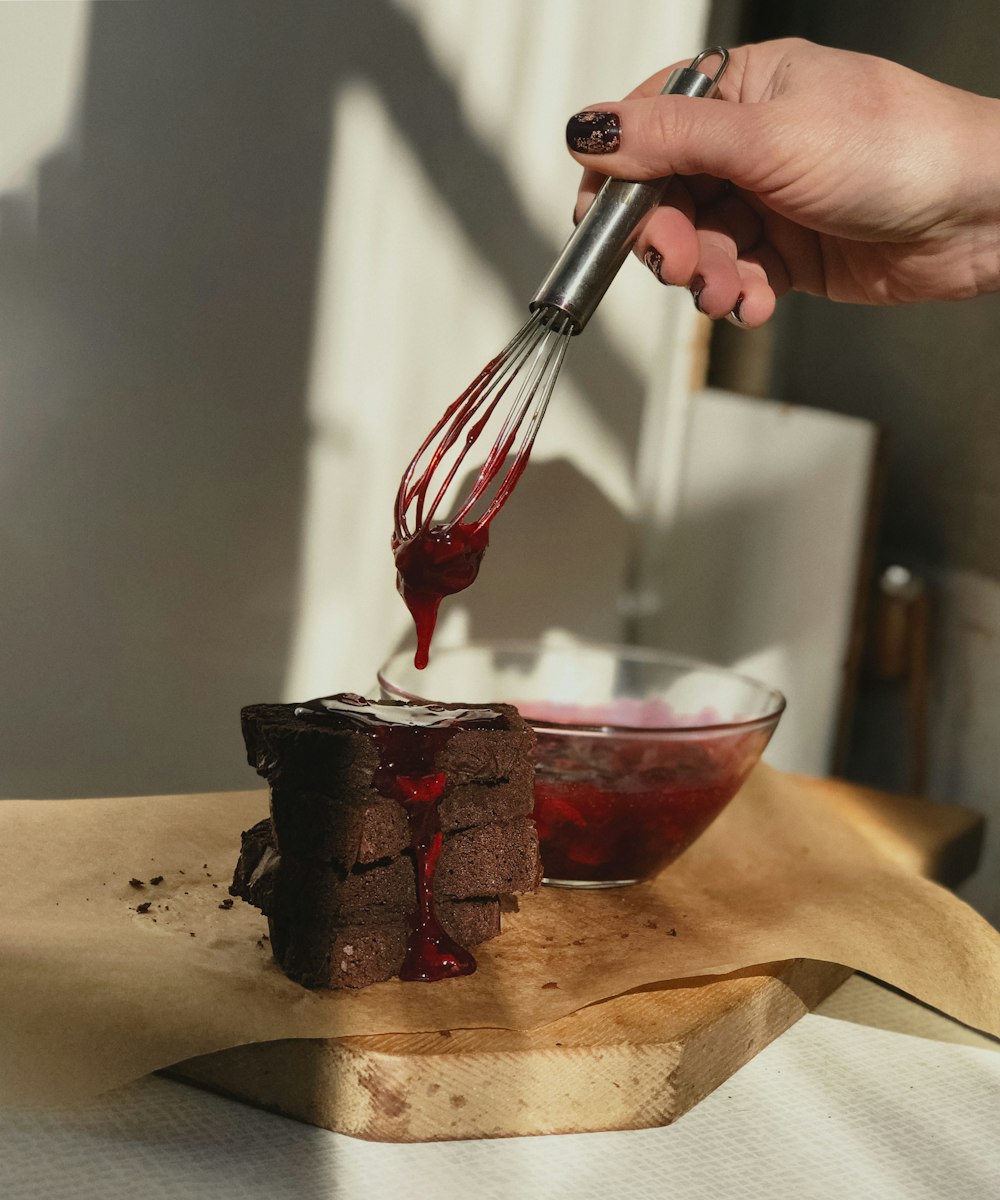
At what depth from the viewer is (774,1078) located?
36.7 inches

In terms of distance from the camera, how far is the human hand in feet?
3.50

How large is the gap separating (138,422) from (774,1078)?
97cm

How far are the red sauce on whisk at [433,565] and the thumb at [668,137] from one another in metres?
0.32

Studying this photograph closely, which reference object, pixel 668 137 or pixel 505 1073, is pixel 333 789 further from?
pixel 668 137

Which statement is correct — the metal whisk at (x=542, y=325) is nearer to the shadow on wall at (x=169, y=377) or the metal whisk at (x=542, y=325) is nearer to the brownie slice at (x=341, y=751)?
the brownie slice at (x=341, y=751)

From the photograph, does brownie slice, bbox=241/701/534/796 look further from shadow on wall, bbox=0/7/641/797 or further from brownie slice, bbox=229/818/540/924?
shadow on wall, bbox=0/7/641/797

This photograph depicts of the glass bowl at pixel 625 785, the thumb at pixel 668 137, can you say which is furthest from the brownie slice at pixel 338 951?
the thumb at pixel 668 137

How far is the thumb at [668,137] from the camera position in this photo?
1052 millimetres

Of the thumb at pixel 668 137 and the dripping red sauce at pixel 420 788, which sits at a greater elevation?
the thumb at pixel 668 137

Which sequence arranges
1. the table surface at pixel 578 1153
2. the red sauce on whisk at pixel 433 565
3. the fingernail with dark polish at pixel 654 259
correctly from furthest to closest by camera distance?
1. the fingernail with dark polish at pixel 654 259
2. the red sauce on whisk at pixel 433 565
3. the table surface at pixel 578 1153

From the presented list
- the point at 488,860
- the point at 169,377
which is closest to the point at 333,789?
the point at 488,860

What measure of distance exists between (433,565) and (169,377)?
2.01 ft

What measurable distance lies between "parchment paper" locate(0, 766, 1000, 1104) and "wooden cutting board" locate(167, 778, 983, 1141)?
16 millimetres

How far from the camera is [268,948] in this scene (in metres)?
0.93
